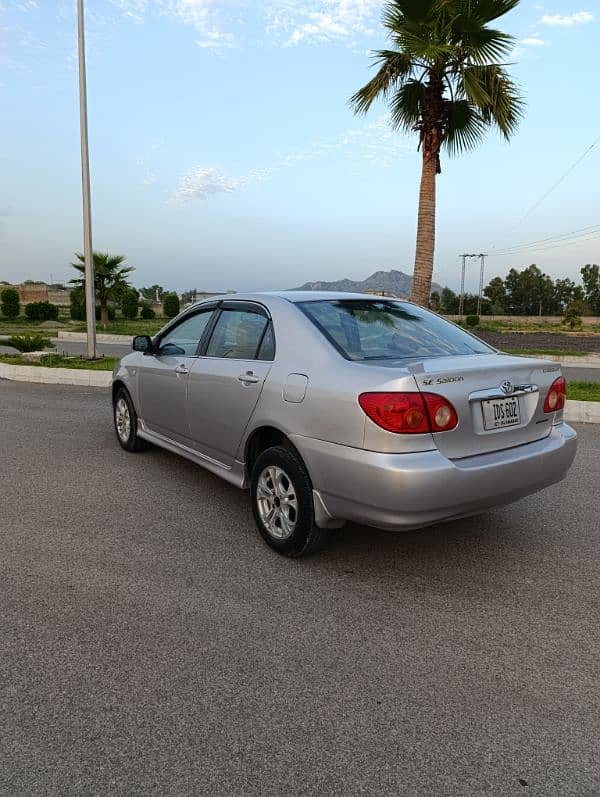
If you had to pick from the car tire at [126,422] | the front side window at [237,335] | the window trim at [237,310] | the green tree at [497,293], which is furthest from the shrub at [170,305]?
the green tree at [497,293]

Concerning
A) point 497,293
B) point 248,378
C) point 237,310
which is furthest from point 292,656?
point 497,293

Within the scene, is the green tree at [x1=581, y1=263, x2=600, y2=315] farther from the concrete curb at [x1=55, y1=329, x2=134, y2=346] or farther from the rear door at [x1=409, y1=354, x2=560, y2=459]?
the rear door at [x1=409, y1=354, x2=560, y2=459]

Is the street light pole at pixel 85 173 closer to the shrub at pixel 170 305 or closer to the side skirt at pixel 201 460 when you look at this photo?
the side skirt at pixel 201 460

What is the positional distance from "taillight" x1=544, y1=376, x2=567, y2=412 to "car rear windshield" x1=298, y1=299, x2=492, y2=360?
1.57ft

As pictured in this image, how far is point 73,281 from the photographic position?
31.0 metres

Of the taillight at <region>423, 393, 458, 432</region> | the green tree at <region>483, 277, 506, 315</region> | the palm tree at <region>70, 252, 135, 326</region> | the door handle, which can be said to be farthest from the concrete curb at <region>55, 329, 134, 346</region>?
the green tree at <region>483, 277, 506, 315</region>

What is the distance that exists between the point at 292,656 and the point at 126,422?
12.6 ft

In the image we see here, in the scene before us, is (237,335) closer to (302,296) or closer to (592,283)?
(302,296)

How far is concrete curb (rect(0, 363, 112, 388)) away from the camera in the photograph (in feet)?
37.1

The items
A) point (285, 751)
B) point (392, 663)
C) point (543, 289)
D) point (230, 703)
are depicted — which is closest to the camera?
point (285, 751)

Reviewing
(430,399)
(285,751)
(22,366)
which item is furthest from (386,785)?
(22,366)

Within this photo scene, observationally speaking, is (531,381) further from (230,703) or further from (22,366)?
(22,366)

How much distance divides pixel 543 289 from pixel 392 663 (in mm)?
120661

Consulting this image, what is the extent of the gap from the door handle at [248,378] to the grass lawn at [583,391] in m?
6.56
